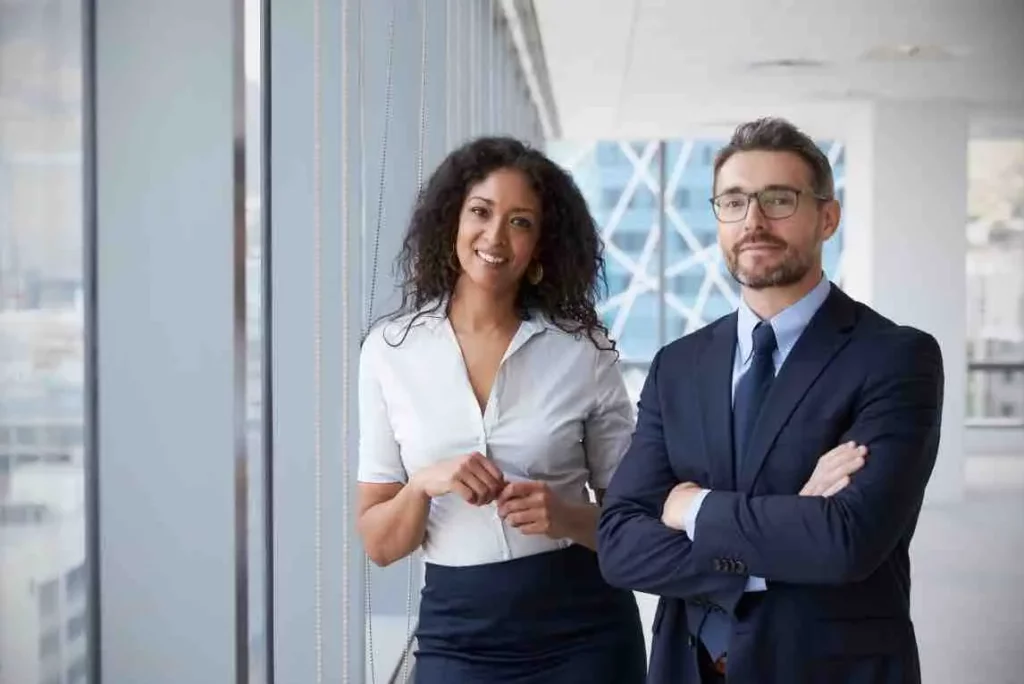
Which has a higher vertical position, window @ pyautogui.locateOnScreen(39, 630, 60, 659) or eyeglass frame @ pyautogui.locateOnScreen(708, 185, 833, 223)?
eyeglass frame @ pyautogui.locateOnScreen(708, 185, 833, 223)

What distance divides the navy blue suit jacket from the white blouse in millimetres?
197

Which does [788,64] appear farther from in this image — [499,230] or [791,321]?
[791,321]

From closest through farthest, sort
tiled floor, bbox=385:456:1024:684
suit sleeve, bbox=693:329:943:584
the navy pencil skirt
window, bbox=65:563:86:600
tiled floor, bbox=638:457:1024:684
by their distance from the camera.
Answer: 1. window, bbox=65:563:86:600
2. suit sleeve, bbox=693:329:943:584
3. the navy pencil skirt
4. tiled floor, bbox=385:456:1024:684
5. tiled floor, bbox=638:457:1024:684

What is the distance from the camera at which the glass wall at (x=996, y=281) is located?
495 inches

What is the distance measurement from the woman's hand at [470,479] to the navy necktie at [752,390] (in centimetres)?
40

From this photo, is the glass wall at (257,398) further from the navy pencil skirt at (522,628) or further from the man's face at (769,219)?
the man's face at (769,219)

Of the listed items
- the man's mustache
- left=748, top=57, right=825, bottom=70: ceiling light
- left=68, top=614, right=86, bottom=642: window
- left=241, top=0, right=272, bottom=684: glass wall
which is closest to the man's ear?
the man's mustache

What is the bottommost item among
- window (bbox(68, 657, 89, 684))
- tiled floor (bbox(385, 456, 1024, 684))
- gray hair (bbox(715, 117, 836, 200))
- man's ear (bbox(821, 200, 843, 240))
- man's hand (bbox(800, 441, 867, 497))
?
tiled floor (bbox(385, 456, 1024, 684))

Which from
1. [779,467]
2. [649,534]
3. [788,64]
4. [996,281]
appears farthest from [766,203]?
[996,281]

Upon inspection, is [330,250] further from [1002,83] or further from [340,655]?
[1002,83]

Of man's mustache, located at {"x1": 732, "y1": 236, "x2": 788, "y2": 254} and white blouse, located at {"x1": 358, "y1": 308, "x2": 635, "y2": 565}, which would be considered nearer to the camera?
man's mustache, located at {"x1": 732, "y1": 236, "x2": 788, "y2": 254}

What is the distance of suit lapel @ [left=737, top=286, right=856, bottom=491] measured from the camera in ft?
5.84

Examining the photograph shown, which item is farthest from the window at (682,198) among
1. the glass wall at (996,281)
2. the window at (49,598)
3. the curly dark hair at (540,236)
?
the window at (49,598)

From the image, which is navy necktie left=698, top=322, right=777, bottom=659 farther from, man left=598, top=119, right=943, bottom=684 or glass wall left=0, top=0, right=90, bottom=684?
glass wall left=0, top=0, right=90, bottom=684
